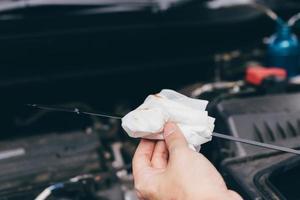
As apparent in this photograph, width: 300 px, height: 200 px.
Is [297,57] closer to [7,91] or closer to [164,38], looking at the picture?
[164,38]

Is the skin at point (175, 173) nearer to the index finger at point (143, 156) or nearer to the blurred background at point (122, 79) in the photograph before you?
the index finger at point (143, 156)

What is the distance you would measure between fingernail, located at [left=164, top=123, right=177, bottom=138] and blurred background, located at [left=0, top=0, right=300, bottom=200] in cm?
20

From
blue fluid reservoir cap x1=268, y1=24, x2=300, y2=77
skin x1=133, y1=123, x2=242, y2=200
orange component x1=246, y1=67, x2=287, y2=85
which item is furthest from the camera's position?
blue fluid reservoir cap x1=268, y1=24, x2=300, y2=77

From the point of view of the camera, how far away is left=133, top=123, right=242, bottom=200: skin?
59cm

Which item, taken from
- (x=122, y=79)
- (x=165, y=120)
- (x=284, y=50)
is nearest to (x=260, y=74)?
(x=284, y=50)

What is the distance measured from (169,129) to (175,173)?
9cm

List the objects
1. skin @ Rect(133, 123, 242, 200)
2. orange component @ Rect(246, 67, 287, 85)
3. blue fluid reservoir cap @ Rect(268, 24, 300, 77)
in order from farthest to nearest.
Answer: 1. blue fluid reservoir cap @ Rect(268, 24, 300, 77)
2. orange component @ Rect(246, 67, 287, 85)
3. skin @ Rect(133, 123, 242, 200)

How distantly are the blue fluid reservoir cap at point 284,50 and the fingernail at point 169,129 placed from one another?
77 cm

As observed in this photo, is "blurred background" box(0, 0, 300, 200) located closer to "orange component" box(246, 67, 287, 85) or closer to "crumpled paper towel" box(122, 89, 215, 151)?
"orange component" box(246, 67, 287, 85)

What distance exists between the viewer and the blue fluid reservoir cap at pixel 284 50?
1312 millimetres

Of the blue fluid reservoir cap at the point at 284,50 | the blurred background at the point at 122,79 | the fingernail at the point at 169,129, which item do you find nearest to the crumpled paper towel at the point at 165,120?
the fingernail at the point at 169,129

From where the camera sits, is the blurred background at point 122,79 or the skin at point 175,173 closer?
the skin at point 175,173

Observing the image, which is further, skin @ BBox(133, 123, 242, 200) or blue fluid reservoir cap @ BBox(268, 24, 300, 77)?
blue fluid reservoir cap @ BBox(268, 24, 300, 77)

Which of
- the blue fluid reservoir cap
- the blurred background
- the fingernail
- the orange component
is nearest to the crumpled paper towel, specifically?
the fingernail
